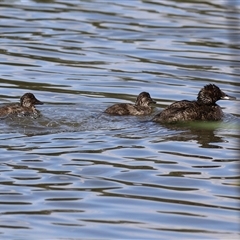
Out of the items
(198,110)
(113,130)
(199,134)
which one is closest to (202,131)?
(199,134)

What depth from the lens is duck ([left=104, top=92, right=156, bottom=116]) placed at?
12.6 m

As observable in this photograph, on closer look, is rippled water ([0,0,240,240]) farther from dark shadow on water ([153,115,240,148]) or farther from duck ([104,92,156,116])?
duck ([104,92,156,116])

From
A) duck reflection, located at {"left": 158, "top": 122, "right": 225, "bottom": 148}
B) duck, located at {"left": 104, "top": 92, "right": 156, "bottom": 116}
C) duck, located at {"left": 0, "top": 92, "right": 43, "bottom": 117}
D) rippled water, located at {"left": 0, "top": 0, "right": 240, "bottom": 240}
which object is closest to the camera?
rippled water, located at {"left": 0, "top": 0, "right": 240, "bottom": 240}

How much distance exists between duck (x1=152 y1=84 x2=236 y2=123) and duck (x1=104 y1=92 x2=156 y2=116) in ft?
1.35

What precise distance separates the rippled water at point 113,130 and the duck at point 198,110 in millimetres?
187

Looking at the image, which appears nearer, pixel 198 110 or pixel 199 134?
pixel 199 134

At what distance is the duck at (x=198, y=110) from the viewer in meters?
12.4

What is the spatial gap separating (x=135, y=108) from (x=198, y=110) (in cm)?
88

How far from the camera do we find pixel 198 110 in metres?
12.8

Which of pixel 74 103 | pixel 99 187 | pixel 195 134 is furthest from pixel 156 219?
pixel 74 103

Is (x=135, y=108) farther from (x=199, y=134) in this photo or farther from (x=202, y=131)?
(x=199, y=134)

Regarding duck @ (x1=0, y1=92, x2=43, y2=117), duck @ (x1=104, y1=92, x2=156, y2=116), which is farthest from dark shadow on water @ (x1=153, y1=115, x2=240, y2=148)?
duck @ (x1=0, y1=92, x2=43, y2=117)

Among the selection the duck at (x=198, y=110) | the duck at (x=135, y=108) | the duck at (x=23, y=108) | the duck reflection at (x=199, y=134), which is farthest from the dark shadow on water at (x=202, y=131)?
the duck at (x=23, y=108)

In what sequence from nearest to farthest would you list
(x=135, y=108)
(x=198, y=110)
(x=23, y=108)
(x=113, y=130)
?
(x=113, y=130) < (x=23, y=108) < (x=198, y=110) < (x=135, y=108)
